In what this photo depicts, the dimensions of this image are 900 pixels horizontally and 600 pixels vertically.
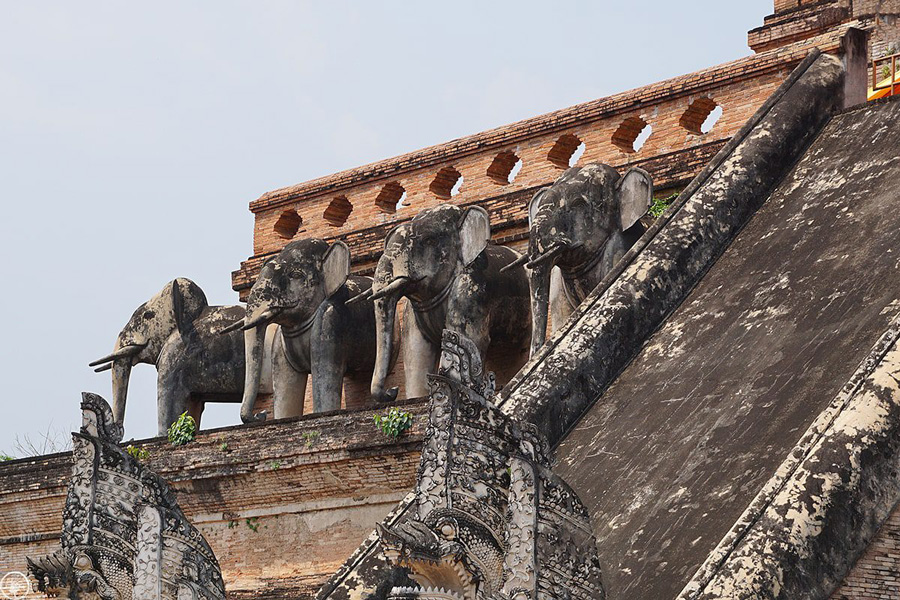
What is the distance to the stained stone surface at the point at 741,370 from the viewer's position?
26.9ft

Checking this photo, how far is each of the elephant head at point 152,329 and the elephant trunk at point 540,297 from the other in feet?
13.4

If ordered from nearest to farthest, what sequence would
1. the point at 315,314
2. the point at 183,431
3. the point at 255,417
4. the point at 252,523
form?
the point at 252,523 < the point at 315,314 < the point at 183,431 < the point at 255,417

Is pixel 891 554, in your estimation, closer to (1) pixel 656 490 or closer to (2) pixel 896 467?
(2) pixel 896 467

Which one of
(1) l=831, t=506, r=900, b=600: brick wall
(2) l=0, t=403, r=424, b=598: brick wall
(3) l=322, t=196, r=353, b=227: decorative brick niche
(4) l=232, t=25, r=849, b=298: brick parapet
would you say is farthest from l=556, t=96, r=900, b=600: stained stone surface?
(3) l=322, t=196, r=353, b=227: decorative brick niche

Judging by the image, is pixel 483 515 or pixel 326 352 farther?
pixel 326 352

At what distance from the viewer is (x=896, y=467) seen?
7734mm

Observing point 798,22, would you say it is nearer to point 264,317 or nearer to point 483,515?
point 264,317

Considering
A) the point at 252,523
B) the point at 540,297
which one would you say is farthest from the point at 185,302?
the point at 540,297

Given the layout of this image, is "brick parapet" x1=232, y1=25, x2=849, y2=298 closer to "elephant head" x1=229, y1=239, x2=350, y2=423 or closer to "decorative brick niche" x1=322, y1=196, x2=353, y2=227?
"decorative brick niche" x1=322, y1=196, x2=353, y2=227

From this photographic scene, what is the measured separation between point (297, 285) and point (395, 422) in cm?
195

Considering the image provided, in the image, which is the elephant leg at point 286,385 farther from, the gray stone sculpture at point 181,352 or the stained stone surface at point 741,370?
the stained stone surface at point 741,370

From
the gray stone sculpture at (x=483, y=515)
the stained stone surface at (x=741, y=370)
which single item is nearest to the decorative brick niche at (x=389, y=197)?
the stained stone surface at (x=741, y=370)

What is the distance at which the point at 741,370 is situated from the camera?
9.13m

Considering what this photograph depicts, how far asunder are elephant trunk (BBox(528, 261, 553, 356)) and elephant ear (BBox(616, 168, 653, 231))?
0.62m
